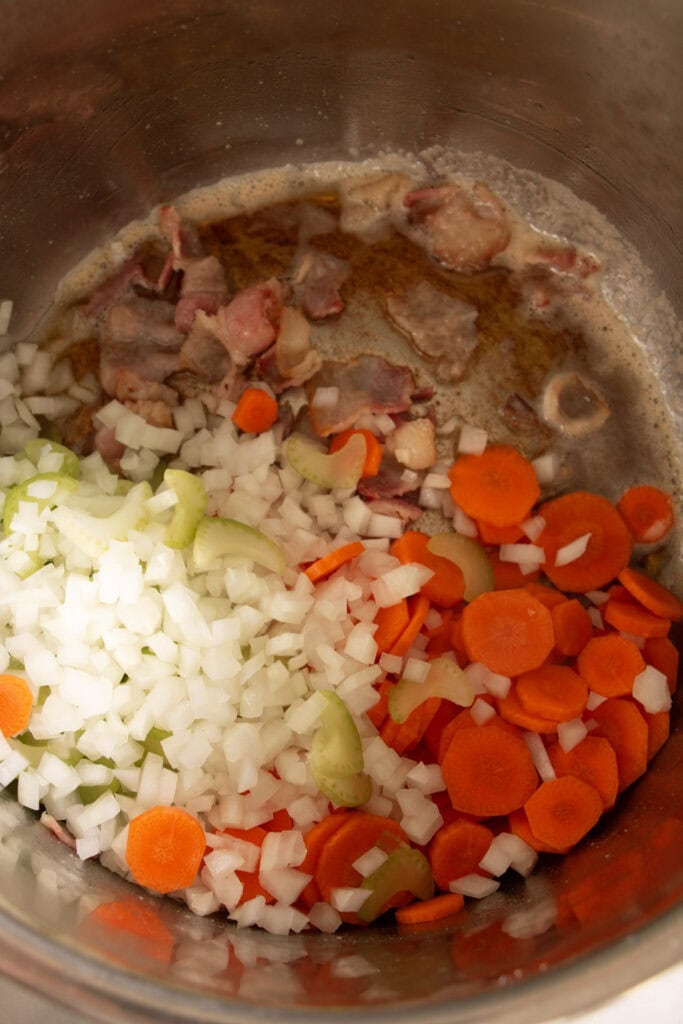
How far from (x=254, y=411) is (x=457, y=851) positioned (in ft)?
4.71

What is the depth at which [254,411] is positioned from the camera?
2877 mm

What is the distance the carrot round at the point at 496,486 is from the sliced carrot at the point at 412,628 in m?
0.35

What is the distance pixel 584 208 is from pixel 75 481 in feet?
6.21

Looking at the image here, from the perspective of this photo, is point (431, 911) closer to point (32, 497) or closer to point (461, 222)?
point (32, 497)

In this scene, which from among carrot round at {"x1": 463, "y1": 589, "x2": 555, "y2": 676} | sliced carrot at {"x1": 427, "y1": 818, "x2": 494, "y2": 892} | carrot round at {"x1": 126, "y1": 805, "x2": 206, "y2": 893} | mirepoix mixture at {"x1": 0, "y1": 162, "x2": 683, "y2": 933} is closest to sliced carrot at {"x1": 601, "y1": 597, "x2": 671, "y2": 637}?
mirepoix mixture at {"x1": 0, "y1": 162, "x2": 683, "y2": 933}

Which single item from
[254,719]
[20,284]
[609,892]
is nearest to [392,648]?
[254,719]

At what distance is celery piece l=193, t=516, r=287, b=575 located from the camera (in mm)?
2504

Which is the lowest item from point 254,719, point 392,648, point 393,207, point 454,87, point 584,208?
point 254,719

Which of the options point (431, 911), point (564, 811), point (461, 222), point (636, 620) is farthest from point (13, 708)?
point (461, 222)

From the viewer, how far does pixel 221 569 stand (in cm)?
258

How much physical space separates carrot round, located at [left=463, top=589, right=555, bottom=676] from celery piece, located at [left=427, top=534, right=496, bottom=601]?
0.12m

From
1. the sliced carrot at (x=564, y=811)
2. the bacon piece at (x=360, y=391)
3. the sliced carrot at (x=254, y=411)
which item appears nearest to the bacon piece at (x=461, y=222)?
the bacon piece at (x=360, y=391)

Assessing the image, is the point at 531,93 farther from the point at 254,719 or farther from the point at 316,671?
the point at 254,719

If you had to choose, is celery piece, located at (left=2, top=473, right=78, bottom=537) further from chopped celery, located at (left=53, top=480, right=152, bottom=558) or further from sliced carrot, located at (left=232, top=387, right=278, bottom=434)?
sliced carrot, located at (left=232, top=387, right=278, bottom=434)
